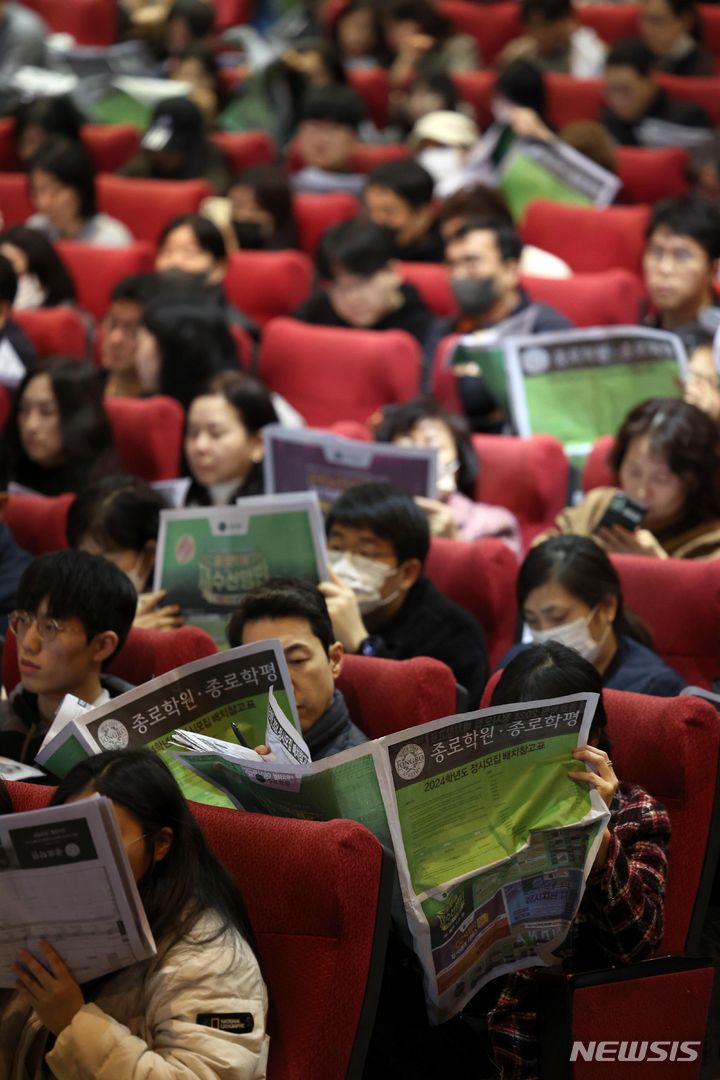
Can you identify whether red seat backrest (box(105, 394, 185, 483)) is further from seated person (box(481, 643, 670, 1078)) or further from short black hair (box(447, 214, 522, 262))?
seated person (box(481, 643, 670, 1078))

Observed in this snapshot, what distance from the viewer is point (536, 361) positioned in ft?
13.5

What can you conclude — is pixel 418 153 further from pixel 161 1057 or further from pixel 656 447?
pixel 161 1057

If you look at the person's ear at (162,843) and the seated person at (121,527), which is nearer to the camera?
the person's ear at (162,843)

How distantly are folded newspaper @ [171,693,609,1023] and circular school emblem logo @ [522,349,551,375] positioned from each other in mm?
2214

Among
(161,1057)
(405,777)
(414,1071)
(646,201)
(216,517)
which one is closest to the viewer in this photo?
(161,1057)

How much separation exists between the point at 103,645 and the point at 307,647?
350 mm

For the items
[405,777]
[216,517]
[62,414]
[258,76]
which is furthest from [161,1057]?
[258,76]

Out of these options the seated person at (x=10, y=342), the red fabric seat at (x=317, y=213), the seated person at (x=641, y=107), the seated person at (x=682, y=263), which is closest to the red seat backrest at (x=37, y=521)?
the seated person at (x=10, y=342)

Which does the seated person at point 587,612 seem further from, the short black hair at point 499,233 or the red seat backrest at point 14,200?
the red seat backrest at point 14,200

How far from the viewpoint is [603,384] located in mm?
4156

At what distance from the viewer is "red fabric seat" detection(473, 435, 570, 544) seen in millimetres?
3736

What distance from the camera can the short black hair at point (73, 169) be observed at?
231 inches

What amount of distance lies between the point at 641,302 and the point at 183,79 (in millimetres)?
3090

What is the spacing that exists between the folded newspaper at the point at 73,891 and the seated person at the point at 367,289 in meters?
3.26
